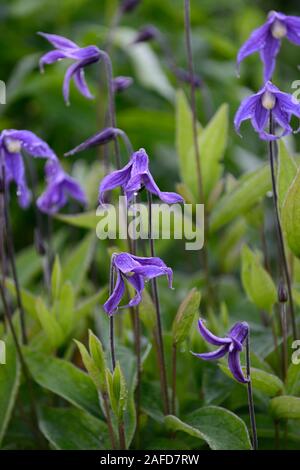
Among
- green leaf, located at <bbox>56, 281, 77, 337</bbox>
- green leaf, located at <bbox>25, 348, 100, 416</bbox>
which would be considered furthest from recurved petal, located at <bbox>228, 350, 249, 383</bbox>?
green leaf, located at <bbox>56, 281, 77, 337</bbox>

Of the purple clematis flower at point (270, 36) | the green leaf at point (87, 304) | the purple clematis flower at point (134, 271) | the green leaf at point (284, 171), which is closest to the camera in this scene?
the purple clematis flower at point (134, 271)

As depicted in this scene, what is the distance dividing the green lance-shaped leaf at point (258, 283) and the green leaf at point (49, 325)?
16.1 inches

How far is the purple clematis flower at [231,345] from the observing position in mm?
1167

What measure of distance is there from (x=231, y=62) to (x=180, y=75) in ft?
5.59

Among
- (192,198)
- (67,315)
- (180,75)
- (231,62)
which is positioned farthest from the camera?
(231,62)

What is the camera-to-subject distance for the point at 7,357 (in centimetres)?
162

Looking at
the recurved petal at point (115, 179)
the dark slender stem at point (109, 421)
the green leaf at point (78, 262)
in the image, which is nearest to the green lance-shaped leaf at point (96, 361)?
the dark slender stem at point (109, 421)

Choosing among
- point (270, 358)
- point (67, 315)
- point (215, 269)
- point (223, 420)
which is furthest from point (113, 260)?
point (215, 269)

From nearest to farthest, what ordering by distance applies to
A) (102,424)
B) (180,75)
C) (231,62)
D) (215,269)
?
(102,424) < (180,75) < (215,269) < (231,62)

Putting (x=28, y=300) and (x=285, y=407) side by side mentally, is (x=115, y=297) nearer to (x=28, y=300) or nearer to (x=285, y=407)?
(x=285, y=407)

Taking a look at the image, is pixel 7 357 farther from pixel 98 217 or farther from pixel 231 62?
pixel 231 62

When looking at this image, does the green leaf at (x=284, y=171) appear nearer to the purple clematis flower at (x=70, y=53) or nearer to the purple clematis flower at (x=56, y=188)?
the purple clematis flower at (x=70, y=53)

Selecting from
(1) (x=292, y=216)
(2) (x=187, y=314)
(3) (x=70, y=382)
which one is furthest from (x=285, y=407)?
(3) (x=70, y=382)

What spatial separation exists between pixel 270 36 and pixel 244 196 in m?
0.40
